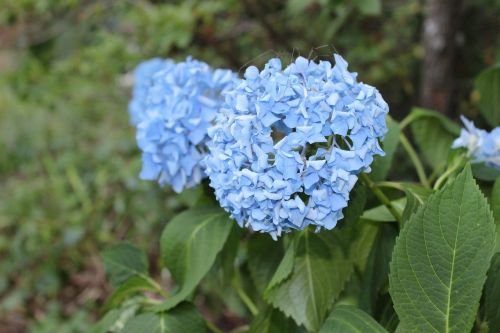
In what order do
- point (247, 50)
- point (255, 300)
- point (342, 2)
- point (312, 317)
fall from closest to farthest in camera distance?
point (312, 317) < point (255, 300) < point (342, 2) < point (247, 50)

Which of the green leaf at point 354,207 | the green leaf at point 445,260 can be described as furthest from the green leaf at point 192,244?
the green leaf at point 445,260

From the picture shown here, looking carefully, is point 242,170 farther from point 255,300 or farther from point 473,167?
point 255,300

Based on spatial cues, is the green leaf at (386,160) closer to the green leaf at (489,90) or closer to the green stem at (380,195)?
the green stem at (380,195)

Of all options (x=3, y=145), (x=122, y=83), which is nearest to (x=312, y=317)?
(x=122, y=83)

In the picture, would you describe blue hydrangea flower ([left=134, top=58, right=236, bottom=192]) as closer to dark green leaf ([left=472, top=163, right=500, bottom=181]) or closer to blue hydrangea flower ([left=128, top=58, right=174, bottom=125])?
blue hydrangea flower ([left=128, top=58, right=174, bottom=125])

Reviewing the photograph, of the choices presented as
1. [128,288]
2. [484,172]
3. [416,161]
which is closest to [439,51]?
[416,161]
